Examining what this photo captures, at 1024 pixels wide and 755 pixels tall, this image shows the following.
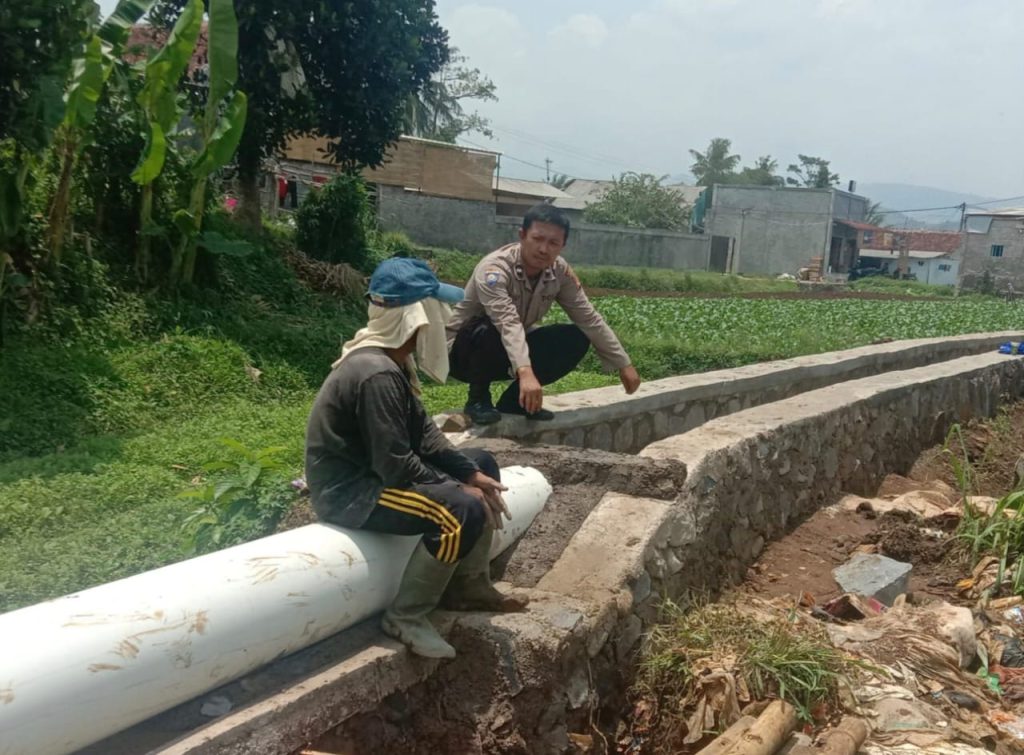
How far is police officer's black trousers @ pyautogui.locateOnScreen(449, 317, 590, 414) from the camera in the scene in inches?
196

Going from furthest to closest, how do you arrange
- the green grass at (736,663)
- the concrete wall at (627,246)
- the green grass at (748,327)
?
1. the concrete wall at (627,246)
2. the green grass at (748,327)
3. the green grass at (736,663)

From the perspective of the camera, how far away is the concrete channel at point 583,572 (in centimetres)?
251

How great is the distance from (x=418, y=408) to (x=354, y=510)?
40cm

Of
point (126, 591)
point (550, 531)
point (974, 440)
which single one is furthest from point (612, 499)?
point (974, 440)

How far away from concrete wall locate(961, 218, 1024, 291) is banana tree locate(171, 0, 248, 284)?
36903 mm

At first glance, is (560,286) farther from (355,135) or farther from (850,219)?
(850,219)

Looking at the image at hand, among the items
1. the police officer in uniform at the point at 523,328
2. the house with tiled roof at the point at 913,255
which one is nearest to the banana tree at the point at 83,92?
the police officer in uniform at the point at 523,328

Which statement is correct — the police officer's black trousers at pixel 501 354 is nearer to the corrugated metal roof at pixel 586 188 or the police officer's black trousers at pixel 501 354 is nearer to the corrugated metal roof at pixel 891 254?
the corrugated metal roof at pixel 586 188

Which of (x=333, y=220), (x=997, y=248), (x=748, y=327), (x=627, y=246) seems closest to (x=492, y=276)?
Result: (x=333, y=220)

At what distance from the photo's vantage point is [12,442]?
5.75 metres

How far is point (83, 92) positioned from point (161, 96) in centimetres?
94

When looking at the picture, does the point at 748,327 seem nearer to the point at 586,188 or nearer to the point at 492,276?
the point at 492,276

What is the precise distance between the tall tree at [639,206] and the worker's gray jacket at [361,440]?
38.3m

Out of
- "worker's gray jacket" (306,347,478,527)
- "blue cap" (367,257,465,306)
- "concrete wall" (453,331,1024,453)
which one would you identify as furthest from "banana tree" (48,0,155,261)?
"worker's gray jacket" (306,347,478,527)
